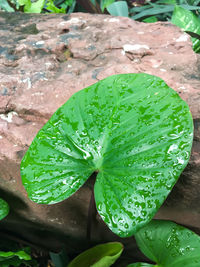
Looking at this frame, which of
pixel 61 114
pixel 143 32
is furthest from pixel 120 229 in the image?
pixel 143 32

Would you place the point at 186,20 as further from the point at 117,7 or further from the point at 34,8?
the point at 34,8

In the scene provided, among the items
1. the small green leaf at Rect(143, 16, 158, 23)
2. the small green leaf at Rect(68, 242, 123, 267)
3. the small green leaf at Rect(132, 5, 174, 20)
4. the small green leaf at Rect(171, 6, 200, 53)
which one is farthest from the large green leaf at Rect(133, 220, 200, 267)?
the small green leaf at Rect(143, 16, 158, 23)

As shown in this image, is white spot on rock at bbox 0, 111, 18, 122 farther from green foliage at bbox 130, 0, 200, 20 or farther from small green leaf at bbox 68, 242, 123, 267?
green foliage at bbox 130, 0, 200, 20

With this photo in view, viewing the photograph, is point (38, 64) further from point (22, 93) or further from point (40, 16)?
point (40, 16)

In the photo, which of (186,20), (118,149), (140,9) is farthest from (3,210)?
(140,9)

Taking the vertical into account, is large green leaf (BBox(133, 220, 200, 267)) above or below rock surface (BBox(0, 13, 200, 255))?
below

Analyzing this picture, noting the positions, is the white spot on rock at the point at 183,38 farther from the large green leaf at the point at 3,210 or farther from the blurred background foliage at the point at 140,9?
the large green leaf at the point at 3,210
